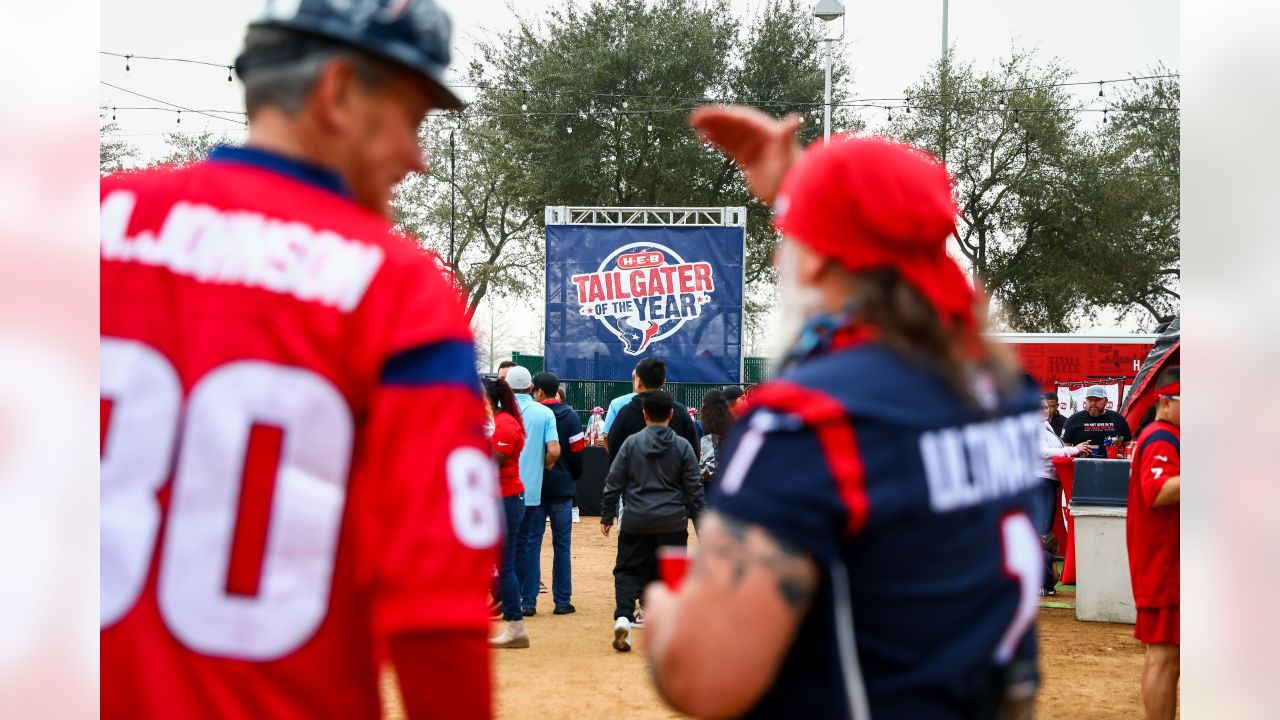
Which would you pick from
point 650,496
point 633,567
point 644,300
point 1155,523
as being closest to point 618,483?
point 650,496

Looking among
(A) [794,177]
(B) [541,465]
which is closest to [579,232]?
(B) [541,465]

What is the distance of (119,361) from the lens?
1.54 metres

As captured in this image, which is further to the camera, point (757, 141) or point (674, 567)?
point (757, 141)

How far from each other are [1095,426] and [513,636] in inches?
317

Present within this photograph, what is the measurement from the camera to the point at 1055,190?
29.5 m

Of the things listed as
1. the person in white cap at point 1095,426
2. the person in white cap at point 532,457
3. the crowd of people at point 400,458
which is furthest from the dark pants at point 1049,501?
the crowd of people at point 400,458

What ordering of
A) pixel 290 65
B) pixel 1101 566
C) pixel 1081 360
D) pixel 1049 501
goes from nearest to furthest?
pixel 290 65 < pixel 1101 566 < pixel 1049 501 < pixel 1081 360

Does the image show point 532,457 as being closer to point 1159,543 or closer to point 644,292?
point 1159,543

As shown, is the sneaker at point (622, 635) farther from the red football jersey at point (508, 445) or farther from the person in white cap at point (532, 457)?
the red football jersey at point (508, 445)

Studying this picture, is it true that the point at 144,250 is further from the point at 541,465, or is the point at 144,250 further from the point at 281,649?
the point at 541,465

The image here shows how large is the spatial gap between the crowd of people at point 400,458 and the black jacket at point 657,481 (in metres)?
6.75

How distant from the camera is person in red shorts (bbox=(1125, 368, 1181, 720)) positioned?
488cm

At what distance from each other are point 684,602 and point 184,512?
0.69 m

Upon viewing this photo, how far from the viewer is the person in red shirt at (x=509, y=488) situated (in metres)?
8.28
